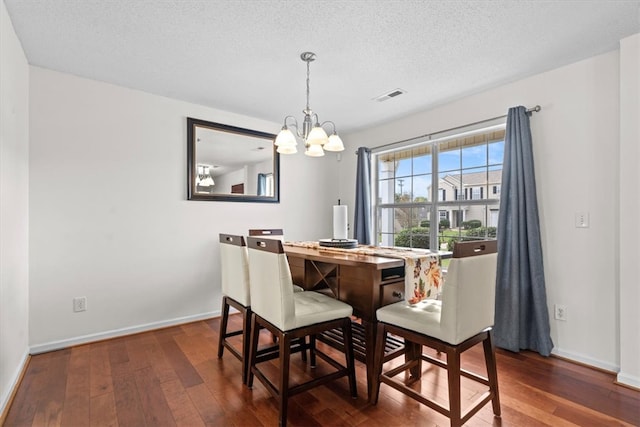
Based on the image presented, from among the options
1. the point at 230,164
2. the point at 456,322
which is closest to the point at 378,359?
the point at 456,322

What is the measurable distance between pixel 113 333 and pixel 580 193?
163 inches

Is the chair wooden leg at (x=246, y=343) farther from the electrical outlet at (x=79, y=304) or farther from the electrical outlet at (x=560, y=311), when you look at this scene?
the electrical outlet at (x=560, y=311)

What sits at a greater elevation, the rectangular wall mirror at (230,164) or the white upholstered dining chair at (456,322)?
the rectangular wall mirror at (230,164)

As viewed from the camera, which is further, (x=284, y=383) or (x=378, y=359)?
(x=378, y=359)

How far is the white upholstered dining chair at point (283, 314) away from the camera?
5.67 ft

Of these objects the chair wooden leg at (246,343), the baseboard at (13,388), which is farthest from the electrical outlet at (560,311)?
the baseboard at (13,388)

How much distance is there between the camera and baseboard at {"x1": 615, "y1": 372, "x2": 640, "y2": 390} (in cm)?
205

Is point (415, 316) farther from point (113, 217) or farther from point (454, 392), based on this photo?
point (113, 217)

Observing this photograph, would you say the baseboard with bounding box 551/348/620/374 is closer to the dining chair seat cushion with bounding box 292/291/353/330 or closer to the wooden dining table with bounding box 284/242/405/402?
the wooden dining table with bounding box 284/242/405/402

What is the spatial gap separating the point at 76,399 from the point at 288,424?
133 centimetres

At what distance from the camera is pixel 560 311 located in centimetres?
254

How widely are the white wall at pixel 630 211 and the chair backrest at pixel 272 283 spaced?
2244 mm

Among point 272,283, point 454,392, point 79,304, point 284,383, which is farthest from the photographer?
point 79,304

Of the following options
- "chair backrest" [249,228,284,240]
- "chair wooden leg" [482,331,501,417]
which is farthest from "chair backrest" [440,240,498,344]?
Answer: "chair backrest" [249,228,284,240]
